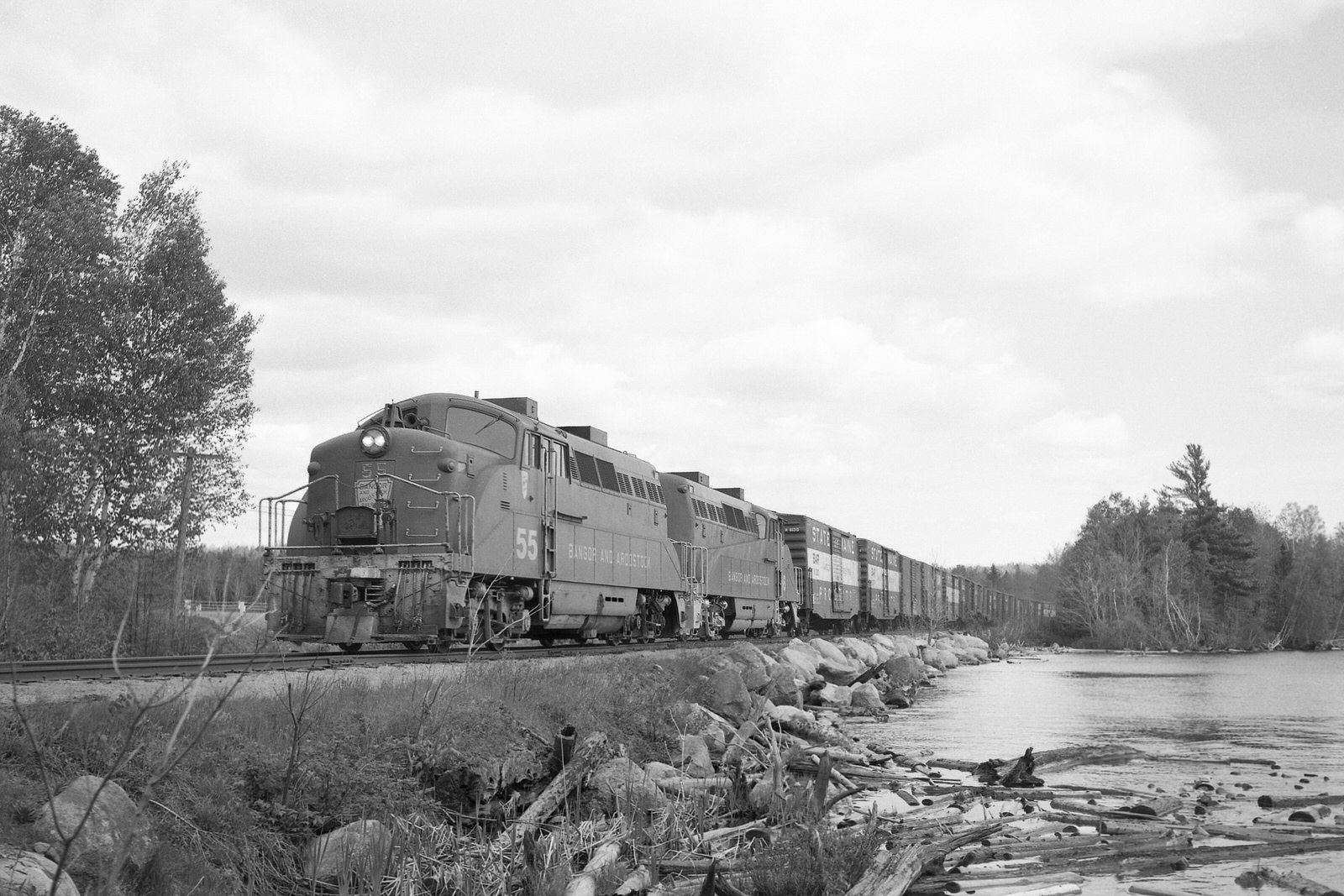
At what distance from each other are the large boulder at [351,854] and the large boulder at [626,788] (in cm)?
283

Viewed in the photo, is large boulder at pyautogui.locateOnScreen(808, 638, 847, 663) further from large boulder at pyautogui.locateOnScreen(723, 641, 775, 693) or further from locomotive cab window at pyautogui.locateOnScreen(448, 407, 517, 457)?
locomotive cab window at pyautogui.locateOnScreen(448, 407, 517, 457)

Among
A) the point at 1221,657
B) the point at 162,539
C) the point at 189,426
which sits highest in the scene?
the point at 189,426

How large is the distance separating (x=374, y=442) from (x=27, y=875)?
40.8 feet

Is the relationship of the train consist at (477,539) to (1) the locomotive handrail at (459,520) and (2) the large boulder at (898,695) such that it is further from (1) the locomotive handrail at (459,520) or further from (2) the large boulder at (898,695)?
(2) the large boulder at (898,695)

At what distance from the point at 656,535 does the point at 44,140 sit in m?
19.2

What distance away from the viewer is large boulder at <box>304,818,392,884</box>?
320 inches

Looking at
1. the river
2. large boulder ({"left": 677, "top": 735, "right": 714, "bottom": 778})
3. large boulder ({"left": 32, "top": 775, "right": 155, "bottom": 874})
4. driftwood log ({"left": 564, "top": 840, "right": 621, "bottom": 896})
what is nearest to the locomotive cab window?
large boulder ({"left": 677, "top": 735, "right": 714, "bottom": 778})

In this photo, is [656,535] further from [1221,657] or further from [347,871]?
[1221,657]

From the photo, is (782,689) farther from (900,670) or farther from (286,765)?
(286,765)

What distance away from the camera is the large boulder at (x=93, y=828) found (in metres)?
6.47

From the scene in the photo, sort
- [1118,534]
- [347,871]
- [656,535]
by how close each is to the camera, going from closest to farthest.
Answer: [347,871], [656,535], [1118,534]

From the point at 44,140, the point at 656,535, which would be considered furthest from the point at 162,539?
the point at 656,535

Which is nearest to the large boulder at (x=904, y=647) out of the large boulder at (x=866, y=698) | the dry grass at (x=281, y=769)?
the large boulder at (x=866, y=698)

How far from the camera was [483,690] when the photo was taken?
12727 mm
